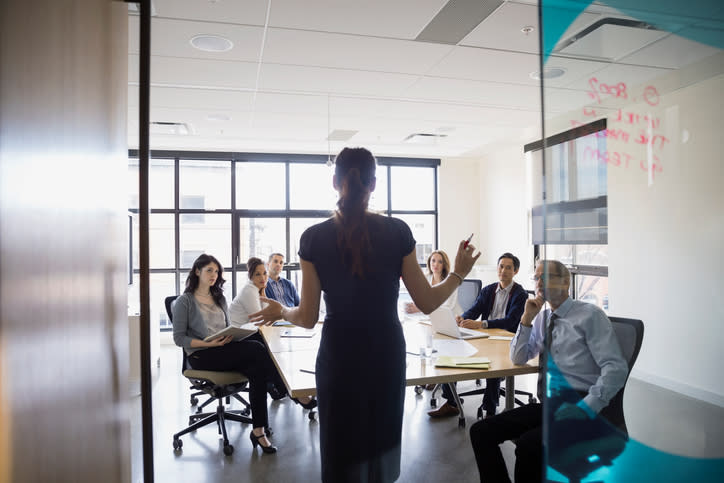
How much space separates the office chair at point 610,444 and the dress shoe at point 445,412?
9.39ft

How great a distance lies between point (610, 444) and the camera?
1096mm

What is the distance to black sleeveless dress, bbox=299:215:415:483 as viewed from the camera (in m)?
1.57

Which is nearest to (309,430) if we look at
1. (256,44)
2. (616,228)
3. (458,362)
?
(458,362)

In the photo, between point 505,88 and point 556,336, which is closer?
point 556,336

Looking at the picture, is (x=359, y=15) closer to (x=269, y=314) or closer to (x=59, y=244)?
(x=269, y=314)

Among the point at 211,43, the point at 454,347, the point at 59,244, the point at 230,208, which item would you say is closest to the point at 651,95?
the point at 59,244

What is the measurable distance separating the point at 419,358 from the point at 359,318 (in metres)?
1.21

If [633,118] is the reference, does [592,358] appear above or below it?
below

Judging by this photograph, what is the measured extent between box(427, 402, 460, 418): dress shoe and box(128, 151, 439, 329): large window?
3946 mm

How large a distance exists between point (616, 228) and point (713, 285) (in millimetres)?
239

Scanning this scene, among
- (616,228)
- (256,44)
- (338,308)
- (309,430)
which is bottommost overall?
(309,430)

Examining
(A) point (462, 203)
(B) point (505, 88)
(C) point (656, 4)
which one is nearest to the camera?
(C) point (656, 4)

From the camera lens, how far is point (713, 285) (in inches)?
43.3

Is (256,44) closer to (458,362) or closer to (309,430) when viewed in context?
(458,362)
